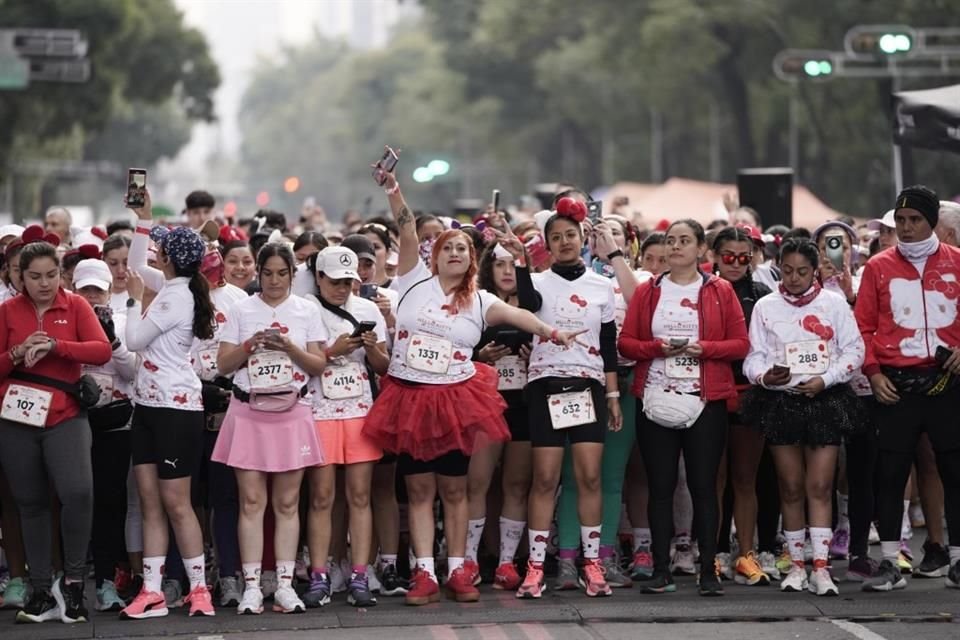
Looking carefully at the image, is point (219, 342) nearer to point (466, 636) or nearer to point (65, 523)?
point (65, 523)

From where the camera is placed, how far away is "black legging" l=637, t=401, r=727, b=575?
33.1ft

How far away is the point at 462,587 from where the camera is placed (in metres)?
9.88

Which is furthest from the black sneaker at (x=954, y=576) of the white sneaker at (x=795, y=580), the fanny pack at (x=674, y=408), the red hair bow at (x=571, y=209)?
the red hair bow at (x=571, y=209)

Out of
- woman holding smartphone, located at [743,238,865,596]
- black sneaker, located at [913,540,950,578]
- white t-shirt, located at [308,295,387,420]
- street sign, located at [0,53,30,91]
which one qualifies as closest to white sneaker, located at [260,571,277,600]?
white t-shirt, located at [308,295,387,420]

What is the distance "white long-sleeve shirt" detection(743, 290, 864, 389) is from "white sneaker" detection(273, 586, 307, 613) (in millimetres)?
2610

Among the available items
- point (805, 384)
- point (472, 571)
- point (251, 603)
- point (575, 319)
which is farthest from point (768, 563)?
point (251, 603)

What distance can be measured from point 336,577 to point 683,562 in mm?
1956

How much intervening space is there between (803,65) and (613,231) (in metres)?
16.1

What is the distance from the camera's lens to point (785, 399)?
1004 centimetres

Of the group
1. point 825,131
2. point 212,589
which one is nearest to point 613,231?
point 212,589

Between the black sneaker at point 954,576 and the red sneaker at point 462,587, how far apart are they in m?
2.52

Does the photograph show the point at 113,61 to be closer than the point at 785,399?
No

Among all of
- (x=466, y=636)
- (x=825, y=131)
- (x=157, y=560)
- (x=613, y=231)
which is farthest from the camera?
(x=825, y=131)

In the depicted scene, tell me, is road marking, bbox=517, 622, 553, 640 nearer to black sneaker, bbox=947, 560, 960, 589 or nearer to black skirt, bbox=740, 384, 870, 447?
black skirt, bbox=740, 384, 870, 447
